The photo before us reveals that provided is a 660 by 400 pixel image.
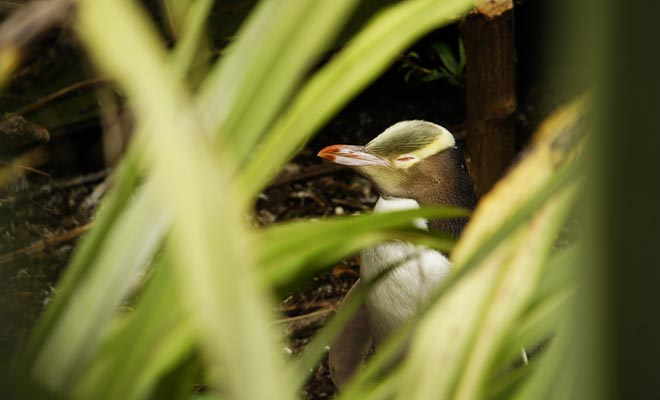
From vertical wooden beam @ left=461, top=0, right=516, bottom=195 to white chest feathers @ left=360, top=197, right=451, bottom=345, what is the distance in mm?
574

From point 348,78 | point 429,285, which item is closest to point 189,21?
point 348,78

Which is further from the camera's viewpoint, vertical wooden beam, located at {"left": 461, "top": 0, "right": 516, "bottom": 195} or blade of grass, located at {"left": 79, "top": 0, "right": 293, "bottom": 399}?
vertical wooden beam, located at {"left": 461, "top": 0, "right": 516, "bottom": 195}

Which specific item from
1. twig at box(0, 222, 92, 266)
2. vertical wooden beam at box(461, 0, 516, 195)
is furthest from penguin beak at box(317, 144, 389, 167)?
twig at box(0, 222, 92, 266)

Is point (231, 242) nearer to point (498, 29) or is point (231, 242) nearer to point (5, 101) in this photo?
point (498, 29)

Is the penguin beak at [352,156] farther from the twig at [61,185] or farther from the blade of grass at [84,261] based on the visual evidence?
the twig at [61,185]

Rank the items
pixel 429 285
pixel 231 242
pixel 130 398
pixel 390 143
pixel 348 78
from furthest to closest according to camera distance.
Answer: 1. pixel 390 143
2. pixel 429 285
3. pixel 348 78
4. pixel 130 398
5. pixel 231 242

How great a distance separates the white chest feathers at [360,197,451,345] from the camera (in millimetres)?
1446

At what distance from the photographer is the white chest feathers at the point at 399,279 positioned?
1.45 metres

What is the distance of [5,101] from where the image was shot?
8.90 ft

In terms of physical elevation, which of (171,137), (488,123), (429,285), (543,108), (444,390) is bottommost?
(543,108)

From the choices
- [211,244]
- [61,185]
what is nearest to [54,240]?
[61,185]

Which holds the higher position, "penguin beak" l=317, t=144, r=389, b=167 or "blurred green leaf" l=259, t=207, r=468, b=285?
"blurred green leaf" l=259, t=207, r=468, b=285

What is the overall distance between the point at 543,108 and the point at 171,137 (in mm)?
2402

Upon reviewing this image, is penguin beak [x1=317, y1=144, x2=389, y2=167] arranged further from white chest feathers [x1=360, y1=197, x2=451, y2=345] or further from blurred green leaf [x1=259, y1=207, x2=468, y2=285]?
blurred green leaf [x1=259, y1=207, x2=468, y2=285]
